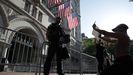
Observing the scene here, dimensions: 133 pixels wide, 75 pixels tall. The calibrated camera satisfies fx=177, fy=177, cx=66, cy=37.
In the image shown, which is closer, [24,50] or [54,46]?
[54,46]

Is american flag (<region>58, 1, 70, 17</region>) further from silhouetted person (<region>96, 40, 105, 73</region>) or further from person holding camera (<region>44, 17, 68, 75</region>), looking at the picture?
person holding camera (<region>44, 17, 68, 75</region>)

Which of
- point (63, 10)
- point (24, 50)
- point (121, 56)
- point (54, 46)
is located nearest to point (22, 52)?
point (24, 50)

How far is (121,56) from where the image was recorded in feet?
13.5

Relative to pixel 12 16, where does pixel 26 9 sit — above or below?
above

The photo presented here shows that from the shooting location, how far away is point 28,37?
271 inches

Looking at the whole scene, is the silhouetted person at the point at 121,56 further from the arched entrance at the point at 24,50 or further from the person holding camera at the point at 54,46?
the arched entrance at the point at 24,50

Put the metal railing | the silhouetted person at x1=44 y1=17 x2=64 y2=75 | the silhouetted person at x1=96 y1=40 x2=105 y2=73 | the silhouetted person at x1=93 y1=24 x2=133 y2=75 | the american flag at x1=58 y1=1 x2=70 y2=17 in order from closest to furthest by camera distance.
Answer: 1. the silhouetted person at x1=93 y1=24 x2=133 y2=75
2. the silhouetted person at x1=44 y1=17 x2=64 y2=75
3. the metal railing
4. the silhouetted person at x1=96 y1=40 x2=105 y2=73
5. the american flag at x1=58 y1=1 x2=70 y2=17

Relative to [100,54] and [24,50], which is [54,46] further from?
[100,54]

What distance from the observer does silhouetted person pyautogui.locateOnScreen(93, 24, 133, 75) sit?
3.85 metres

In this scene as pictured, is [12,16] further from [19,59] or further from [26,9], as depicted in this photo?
[19,59]

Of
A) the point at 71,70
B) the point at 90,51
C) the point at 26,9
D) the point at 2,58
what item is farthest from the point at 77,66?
the point at 90,51

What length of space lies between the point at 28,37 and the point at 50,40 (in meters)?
1.25

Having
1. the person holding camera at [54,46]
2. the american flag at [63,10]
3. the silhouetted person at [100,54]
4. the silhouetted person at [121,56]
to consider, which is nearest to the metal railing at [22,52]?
the person holding camera at [54,46]

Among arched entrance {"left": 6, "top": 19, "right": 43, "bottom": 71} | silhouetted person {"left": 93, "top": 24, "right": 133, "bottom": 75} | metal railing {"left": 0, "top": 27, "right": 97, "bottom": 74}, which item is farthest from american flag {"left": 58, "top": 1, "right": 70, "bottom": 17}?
silhouetted person {"left": 93, "top": 24, "right": 133, "bottom": 75}
